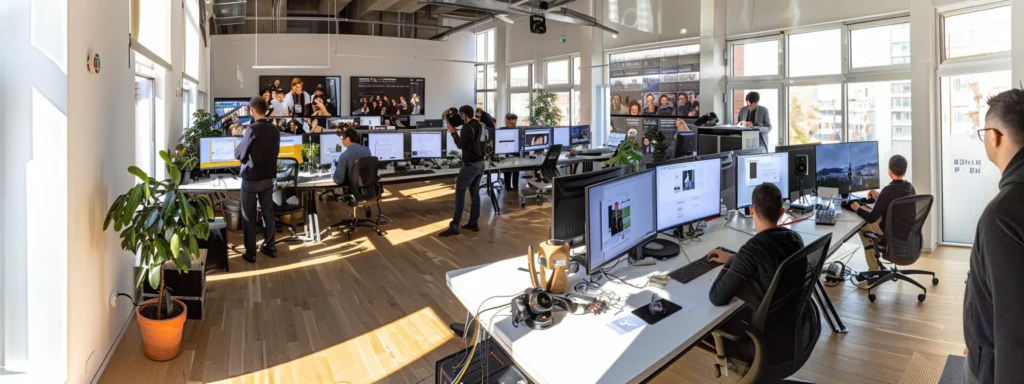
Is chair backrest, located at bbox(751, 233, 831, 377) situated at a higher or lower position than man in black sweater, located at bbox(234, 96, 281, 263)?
lower

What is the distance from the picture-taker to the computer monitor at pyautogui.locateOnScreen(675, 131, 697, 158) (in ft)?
19.4

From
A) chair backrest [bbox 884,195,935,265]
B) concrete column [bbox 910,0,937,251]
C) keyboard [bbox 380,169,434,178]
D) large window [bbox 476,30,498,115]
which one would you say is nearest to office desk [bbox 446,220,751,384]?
chair backrest [bbox 884,195,935,265]

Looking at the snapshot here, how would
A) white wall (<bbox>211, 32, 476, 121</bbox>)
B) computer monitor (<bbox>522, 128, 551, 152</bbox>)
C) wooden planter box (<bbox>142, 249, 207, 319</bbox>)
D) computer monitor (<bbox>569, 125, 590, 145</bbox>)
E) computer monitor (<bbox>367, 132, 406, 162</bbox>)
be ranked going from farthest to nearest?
white wall (<bbox>211, 32, 476, 121</bbox>), computer monitor (<bbox>569, 125, 590, 145</bbox>), computer monitor (<bbox>522, 128, 551, 152</bbox>), computer monitor (<bbox>367, 132, 406, 162</bbox>), wooden planter box (<bbox>142, 249, 207, 319</bbox>)

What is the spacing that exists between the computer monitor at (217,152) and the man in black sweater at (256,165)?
58.5 inches

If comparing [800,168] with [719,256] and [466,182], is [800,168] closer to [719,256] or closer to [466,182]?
[719,256]

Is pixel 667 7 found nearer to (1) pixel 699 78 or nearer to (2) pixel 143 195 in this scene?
(1) pixel 699 78

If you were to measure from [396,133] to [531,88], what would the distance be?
736 centimetres

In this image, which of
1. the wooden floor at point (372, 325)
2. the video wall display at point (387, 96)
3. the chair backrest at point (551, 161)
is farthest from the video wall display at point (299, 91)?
the wooden floor at point (372, 325)

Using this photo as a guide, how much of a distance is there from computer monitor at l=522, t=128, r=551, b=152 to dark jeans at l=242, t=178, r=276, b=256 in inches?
180

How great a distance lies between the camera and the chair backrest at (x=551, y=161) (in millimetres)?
8641

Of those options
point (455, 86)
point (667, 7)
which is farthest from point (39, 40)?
point (455, 86)

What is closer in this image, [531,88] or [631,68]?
[631,68]

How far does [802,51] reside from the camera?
8344mm

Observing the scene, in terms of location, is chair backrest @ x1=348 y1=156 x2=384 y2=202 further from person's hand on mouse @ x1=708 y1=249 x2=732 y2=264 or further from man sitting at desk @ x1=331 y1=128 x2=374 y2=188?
person's hand on mouse @ x1=708 y1=249 x2=732 y2=264
